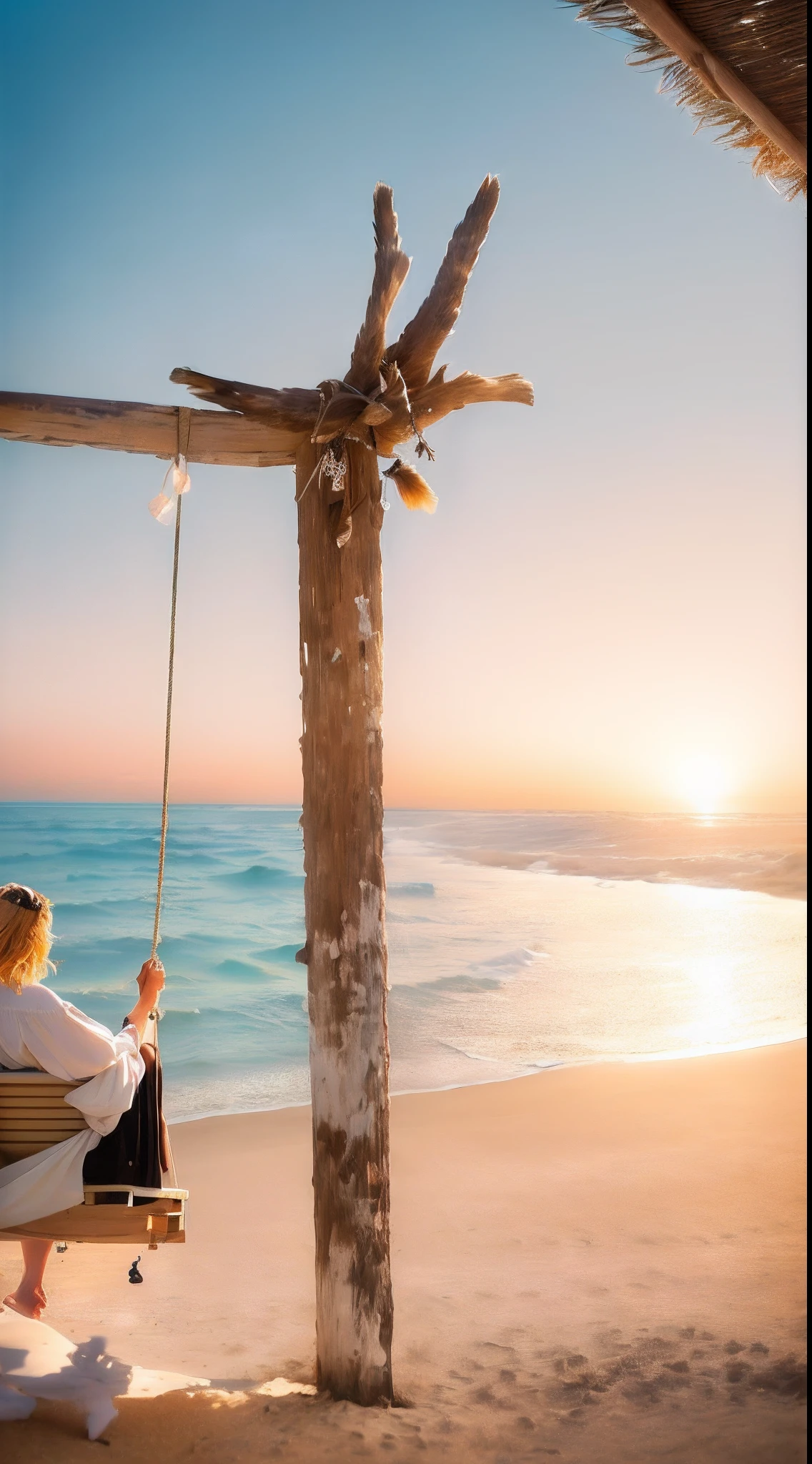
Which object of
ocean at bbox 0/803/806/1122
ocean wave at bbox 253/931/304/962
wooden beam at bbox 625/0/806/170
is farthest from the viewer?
ocean wave at bbox 253/931/304/962

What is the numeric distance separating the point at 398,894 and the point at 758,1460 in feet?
55.7

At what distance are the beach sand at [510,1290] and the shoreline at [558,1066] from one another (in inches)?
9.5

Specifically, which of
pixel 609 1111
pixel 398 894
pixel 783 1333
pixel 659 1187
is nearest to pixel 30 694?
pixel 398 894

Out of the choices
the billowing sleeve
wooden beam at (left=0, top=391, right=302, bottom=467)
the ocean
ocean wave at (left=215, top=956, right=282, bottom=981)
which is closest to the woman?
the billowing sleeve

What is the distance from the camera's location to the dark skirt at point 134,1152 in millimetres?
2465

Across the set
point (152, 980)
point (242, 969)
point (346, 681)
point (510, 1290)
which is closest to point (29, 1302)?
point (152, 980)

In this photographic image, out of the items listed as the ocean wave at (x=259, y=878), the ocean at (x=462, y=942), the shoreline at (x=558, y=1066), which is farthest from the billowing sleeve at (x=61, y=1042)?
the ocean wave at (x=259, y=878)

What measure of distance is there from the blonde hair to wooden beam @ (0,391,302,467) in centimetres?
130

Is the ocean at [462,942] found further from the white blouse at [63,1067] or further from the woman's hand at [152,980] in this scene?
the white blouse at [63,1067]

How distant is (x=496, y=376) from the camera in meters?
2.88

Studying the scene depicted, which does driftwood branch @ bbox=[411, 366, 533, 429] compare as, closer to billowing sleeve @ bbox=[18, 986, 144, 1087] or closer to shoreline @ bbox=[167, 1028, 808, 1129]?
billowing sleeve @ bbox=[18, 986, 144, 1087]

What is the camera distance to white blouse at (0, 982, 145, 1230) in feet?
8.02

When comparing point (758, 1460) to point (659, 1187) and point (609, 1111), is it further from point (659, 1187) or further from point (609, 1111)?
point (609, 1111)

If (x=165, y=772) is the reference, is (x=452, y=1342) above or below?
below
